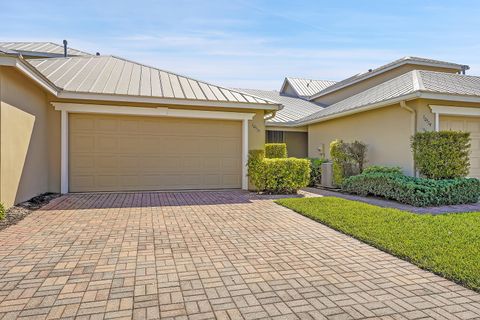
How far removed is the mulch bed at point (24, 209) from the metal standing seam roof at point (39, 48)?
38.7 ft

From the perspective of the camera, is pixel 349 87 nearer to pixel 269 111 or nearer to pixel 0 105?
pixel 269 111

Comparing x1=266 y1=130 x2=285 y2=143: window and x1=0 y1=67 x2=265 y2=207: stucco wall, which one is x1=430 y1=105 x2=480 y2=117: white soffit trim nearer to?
x1=0 y1=67 x2=265 y2=207: stucco wall

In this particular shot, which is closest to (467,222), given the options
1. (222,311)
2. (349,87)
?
(222,311)

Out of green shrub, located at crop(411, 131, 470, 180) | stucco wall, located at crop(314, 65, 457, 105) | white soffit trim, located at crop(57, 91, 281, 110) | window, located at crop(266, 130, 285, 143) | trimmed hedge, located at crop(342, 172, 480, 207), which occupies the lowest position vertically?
trimmed hedge, located at crop(342, 172, 480, 207)

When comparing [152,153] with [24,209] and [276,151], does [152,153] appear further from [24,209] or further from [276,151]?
[276,151]

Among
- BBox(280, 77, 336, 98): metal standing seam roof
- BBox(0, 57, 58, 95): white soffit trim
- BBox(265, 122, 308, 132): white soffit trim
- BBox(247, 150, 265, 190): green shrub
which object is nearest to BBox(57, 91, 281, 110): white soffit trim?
BBox(0, 57, 58, 95): white soffit trim

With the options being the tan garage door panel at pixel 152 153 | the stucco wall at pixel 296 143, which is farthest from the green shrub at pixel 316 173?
the tan garage door panel at pixel 152 153

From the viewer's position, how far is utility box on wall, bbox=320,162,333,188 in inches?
469

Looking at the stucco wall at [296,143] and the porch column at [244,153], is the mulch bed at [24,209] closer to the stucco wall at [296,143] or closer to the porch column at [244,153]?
the porch column at [244,153]

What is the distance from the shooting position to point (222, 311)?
9.16 ft

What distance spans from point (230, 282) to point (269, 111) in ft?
26.8

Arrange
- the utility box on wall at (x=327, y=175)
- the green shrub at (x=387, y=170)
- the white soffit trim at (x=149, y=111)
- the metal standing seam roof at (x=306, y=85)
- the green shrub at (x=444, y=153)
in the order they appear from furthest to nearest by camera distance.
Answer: the metal standing seam roof at (x=306, y=85)
the utility box on wall at (x=327, y=175)
the green shrub at (x=387, y=170)
the white soffit trim at (x=149, y=111)
the green shrub at (x=444, y=153)

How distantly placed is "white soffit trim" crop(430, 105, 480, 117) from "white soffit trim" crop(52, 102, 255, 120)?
541 centimetres

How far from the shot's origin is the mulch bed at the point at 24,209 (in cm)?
590
